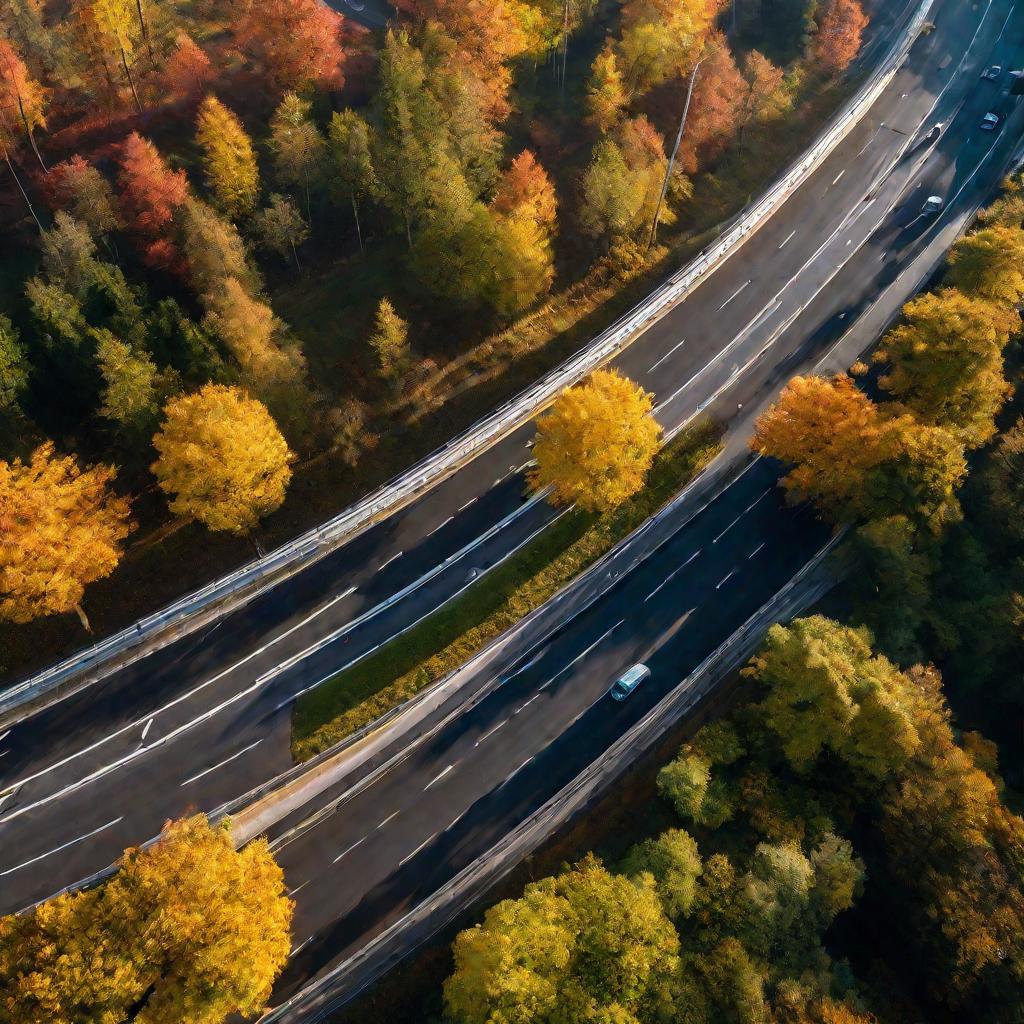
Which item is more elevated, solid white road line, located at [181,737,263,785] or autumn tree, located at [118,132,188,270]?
autumn tree, located at [118,132,188,270]

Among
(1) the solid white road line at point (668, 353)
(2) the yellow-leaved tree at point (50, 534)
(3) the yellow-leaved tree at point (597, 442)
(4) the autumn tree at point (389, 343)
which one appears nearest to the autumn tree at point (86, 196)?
(2) the yellow-leaved tree at point (50, 534)

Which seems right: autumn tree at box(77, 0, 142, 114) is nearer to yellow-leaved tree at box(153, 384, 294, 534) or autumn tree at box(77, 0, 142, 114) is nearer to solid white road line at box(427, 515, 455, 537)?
yellow-leaved tree at box(153, 384, 294, 534)

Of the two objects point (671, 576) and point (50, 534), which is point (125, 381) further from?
point (671, 576)

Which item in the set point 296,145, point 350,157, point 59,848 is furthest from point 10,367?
point 59,848

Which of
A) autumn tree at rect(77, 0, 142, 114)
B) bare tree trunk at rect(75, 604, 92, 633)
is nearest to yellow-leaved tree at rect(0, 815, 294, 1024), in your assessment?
bare tree trunk at rect(75, 604, 92, 633)

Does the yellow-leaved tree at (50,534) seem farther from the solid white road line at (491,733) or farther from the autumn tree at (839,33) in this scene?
the autumn tree at (839,33)

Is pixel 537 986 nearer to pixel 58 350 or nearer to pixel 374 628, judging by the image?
pixel 374 628

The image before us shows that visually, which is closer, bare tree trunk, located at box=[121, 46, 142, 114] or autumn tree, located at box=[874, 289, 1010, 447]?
autumn tree, located at box=[874, 289, 1010, 447]

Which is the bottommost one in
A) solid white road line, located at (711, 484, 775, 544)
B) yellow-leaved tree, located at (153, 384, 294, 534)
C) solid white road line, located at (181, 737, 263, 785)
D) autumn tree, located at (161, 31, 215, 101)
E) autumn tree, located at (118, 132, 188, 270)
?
solid white road line, located at (181, 737, 263, 785)
